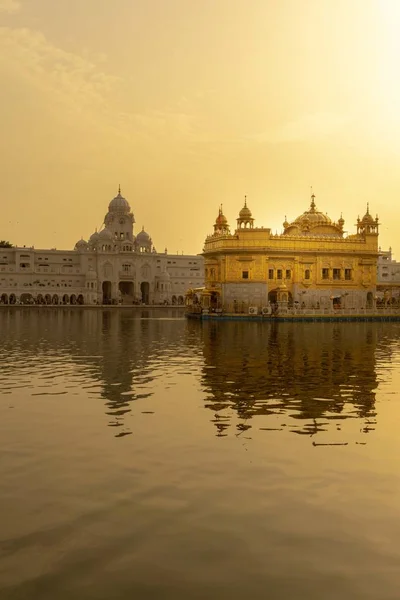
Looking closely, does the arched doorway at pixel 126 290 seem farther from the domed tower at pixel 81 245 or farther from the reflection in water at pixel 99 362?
the reflection in water at pixel 99 362

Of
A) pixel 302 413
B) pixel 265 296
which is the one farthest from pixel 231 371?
pixel 265 296

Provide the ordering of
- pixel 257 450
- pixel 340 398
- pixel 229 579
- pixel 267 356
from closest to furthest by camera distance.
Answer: pixel 229 579
pixel 257 450
pixel 340 398
pixel 267 356

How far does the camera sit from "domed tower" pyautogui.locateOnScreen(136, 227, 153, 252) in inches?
4946

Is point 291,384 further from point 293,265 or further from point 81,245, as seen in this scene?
point 81,245

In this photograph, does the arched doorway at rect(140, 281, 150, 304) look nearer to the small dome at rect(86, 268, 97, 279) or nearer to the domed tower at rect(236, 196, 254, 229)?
the small dome at rect(86, 268, 97, 279)

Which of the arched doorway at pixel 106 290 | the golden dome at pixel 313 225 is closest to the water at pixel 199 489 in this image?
the golden dome at pixel 313 225

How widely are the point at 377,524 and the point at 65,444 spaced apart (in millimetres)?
5920

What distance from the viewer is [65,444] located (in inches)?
462

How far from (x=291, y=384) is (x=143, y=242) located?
109 metres

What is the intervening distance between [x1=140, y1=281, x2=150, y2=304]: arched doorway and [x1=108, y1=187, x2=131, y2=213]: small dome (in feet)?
49.0

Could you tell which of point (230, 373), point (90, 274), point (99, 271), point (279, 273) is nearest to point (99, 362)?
point (230, 373)

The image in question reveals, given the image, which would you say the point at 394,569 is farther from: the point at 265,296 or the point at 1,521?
the point at 265,296

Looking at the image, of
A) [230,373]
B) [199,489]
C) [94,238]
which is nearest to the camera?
[199,489]

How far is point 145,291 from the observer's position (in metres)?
125
